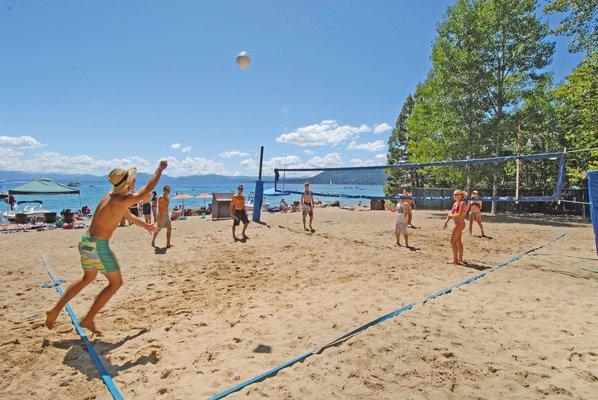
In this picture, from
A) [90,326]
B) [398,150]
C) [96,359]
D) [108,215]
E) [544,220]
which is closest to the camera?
[96,359]

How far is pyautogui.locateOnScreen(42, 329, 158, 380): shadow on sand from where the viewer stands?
3045 mm

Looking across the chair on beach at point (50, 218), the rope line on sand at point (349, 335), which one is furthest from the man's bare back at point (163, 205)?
the chair on beach at point (50, 218)

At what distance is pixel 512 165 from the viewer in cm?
3041

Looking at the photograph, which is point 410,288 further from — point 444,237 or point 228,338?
point 444,237

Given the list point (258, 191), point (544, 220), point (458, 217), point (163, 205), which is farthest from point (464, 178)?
point (163, 205)

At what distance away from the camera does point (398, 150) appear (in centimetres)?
3991

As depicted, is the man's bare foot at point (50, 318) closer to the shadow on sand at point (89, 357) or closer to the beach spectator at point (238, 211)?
the shadow on sand at point (89, 357)

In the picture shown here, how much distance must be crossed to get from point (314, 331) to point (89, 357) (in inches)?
89.0

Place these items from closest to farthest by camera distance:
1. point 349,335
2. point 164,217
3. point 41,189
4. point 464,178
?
point 349,335
point 164,217
point 41,189
point 464,178

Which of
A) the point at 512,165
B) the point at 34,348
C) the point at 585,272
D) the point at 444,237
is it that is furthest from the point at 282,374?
the point at 512,165

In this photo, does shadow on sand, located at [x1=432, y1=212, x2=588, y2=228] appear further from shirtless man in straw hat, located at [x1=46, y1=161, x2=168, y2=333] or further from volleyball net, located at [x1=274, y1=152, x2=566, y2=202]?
shirtless man in straw hat, located at [x1=46, y1=161, x2=168, y2=333]

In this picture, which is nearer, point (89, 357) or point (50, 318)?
point (89, 357)

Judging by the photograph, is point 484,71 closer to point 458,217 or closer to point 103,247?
point 458,217

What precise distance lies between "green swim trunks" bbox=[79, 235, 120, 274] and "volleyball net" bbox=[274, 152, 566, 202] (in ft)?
21.3
